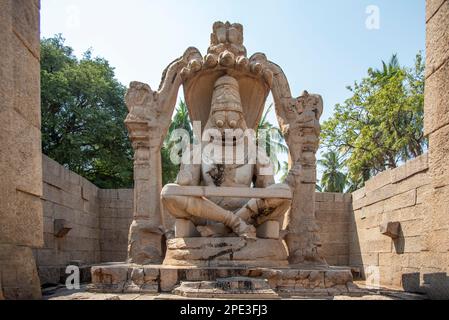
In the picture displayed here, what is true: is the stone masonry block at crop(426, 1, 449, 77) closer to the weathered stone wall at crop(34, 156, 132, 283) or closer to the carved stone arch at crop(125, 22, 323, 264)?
the carved stone arch at crop(125, 22, 323, 264)

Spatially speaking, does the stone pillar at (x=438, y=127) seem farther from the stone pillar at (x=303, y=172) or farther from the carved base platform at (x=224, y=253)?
the stone pillar at (x=303, y=172)

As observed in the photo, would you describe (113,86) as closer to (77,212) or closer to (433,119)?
(77,212)

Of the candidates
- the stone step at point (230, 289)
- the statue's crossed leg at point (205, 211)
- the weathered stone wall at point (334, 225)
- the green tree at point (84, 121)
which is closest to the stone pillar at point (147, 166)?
the statue's crossed leg at point (205, 211)

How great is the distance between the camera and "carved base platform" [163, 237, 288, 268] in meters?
4.97

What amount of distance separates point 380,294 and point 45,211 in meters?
4.94

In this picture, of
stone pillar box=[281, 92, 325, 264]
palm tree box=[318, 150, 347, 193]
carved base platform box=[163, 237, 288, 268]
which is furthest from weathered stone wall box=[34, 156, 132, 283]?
palm tree box=[318, 150, 347, 193]

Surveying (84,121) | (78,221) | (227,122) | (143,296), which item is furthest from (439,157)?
(84,121)

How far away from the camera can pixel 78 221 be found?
8.37 metres

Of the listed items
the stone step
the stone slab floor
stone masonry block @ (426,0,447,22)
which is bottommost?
the stone slab floor

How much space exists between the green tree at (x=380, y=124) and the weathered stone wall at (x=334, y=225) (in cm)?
695

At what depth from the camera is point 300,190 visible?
19.8ft

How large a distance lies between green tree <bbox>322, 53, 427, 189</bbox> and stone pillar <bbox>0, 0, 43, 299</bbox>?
1434 centimetres

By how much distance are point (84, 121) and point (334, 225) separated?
947 centimetres
